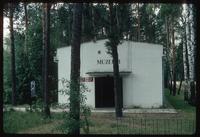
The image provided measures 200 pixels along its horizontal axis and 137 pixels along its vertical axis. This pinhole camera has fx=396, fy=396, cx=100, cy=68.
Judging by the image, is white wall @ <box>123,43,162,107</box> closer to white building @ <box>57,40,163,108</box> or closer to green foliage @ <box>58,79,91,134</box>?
white building @ <box>57,40,163,108</box>

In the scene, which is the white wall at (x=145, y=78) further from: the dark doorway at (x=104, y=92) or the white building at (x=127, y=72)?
the dark doorway at (x=104, y=92)

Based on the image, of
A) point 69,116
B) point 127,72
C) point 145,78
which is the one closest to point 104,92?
point 127,72

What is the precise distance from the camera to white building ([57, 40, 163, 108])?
69.6ft

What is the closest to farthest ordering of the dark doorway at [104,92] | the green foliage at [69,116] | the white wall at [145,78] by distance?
the green foliage at [69,116]
the white wall at [145,78]
the dark doorway at [104,92]

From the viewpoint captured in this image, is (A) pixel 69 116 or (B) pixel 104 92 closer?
(A) pixel 69 116

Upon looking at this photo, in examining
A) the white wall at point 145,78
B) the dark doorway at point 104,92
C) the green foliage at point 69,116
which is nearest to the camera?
the green foliage at point 69,116

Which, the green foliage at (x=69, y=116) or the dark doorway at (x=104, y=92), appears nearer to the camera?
the green foliage at (x=69, y=116)

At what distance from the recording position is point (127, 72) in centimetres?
2128

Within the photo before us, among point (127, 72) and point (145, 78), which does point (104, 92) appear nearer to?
point (127, 72)

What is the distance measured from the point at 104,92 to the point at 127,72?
1.78m

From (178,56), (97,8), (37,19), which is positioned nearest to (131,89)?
(97,8)

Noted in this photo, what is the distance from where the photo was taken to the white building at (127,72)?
21.2 meters

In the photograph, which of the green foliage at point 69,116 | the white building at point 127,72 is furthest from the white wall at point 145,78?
the green foliage at point 69,116

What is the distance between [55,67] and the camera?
27.7 m
